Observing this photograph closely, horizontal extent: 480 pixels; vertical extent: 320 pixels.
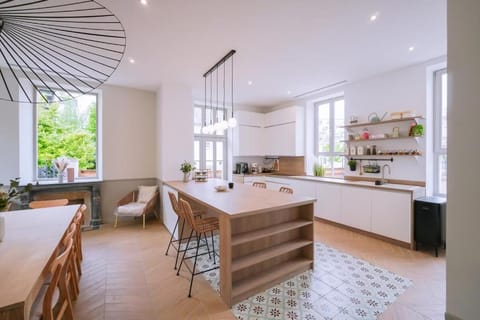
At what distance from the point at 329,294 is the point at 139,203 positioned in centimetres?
369

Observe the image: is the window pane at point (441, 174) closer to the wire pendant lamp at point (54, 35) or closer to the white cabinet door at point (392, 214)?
Result: the white cabinet door at point (392, 214)

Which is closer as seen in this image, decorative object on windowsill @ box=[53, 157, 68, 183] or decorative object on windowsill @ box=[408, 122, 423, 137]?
decorative object on windowsill @ box=[408, 122, 423, 137]

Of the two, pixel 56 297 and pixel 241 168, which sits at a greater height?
pixel 241 168

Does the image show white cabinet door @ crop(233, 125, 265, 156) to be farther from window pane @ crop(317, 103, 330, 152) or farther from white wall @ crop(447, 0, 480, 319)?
white wall @ crop(447, 0, 480, 319)

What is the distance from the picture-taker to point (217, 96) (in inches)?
207

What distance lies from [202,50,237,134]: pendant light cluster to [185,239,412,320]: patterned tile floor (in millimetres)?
2026

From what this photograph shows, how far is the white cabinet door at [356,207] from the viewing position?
371 cm

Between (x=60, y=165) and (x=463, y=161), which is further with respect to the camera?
(x=60, y=165)

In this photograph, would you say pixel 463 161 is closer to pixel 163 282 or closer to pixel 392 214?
pixel 392 214

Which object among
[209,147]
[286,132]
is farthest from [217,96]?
[286,132]

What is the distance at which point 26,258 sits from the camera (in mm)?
1414

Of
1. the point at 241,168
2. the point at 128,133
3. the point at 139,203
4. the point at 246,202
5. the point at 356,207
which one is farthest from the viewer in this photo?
the point at 241,168

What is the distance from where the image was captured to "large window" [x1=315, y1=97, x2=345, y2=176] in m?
4.88

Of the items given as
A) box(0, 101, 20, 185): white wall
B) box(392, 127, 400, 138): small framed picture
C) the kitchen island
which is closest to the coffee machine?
the kitchen island
